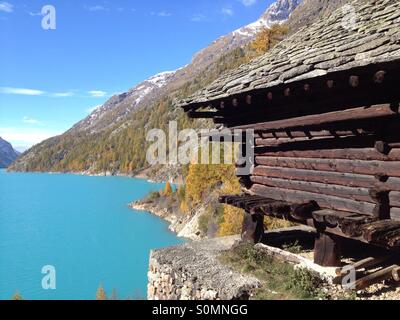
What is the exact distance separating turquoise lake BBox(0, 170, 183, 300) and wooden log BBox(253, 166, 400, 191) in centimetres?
2184

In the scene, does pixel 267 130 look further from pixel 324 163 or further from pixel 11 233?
pixel 11 233

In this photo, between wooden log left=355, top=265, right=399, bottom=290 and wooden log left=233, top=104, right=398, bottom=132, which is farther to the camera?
wooden log left=355, top=265, right=399, bottom=290

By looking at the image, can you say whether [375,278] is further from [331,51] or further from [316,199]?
[331,51]

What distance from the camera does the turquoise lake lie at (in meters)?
31.8

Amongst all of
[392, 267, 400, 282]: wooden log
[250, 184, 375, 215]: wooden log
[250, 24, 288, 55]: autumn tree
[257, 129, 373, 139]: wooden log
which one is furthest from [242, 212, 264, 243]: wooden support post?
[250, 24, 288, 55]: autumn tree

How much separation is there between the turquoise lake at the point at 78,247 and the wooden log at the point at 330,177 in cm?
2184

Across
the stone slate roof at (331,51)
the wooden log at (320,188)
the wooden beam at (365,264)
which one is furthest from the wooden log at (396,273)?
the stone slate roof at (331,51)

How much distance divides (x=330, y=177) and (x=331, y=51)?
2266 millimetres

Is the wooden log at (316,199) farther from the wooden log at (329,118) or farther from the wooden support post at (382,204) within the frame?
the wooden log at (329,118)

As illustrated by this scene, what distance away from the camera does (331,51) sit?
21.2ft

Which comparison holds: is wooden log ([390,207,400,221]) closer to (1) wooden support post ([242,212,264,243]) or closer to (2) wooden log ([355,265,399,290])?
(2) wooden log ([355,265,399,290])

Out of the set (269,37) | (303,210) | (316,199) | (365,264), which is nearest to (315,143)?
(316,199)

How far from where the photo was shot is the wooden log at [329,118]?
6.09 metres
